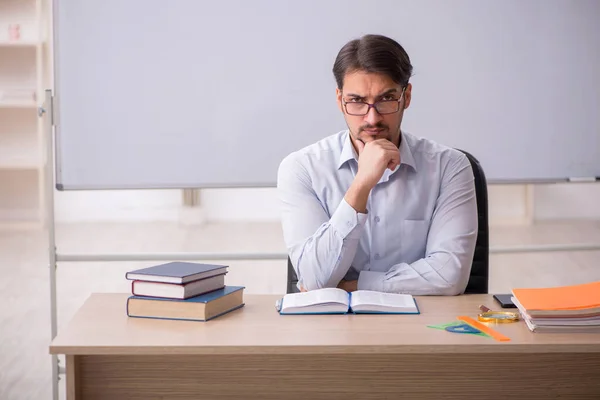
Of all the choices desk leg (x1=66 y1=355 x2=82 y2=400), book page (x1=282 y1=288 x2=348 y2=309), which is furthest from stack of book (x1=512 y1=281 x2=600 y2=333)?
desk leg (x1=66 y1=355 x2=82 y2=400)

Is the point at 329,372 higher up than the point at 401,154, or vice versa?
the point at 401,154

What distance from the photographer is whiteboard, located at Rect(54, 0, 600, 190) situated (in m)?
3.01

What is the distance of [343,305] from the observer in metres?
1.70

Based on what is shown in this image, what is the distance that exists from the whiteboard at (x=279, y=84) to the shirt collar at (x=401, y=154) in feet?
2.90

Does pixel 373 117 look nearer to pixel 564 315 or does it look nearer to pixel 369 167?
pixel 369 167

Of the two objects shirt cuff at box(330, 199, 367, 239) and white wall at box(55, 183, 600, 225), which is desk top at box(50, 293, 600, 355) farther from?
white wall at box(55, 183, 600, 225)

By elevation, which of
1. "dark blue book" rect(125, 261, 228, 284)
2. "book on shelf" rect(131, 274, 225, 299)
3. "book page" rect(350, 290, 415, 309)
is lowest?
"book page" rect(350, 290, 415, 309)

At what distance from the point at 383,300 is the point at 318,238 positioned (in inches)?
13.3

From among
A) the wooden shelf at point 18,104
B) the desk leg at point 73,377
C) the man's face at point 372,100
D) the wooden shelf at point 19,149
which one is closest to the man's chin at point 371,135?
the man's face at point 372,100

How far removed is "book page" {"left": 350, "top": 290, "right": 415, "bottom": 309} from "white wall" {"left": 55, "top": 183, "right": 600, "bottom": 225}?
5529mm

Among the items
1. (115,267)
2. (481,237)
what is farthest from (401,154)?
(115,267)

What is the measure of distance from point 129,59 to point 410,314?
1.77 metres

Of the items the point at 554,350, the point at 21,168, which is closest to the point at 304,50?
the point at 554,350

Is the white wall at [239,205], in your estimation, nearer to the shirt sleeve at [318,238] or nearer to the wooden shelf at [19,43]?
the wooden shelf at [19,43]
